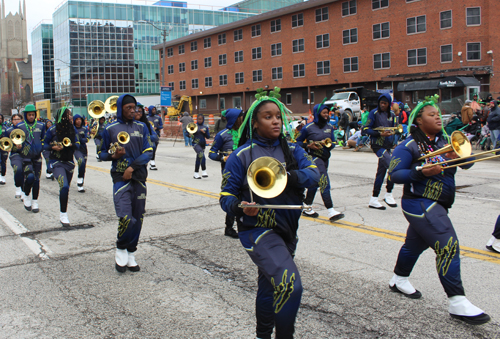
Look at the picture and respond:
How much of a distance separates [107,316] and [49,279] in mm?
1385

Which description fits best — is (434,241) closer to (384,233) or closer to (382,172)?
(384,233)

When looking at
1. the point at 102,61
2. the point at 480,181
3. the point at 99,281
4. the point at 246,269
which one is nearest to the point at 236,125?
the point at 246,269

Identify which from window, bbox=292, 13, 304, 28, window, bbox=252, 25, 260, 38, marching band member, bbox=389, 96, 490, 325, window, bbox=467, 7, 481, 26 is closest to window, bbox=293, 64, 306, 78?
window, bbox=292, 13, 304, 28

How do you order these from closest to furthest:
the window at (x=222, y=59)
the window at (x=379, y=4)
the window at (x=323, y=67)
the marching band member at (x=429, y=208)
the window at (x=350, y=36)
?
the marching band member at (x=429, y=208) < the window at (x=379, y=4) < the window at (x=350, y=36) < the window at (x=323, y=67) < the window at (x=222, y=59)

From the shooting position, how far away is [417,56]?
39.4 m

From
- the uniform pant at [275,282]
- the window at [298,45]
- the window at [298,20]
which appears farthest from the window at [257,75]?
the uniform pant at [275,282]

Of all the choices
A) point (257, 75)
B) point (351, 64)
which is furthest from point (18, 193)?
point (257, 75)

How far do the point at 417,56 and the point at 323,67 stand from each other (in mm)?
9821

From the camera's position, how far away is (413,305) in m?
4.21

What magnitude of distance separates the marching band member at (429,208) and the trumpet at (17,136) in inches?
300

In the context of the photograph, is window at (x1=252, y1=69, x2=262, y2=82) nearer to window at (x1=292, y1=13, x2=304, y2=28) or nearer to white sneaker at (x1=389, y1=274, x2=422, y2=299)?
window at (x1=292, y1=13, x2=304, y2=28)

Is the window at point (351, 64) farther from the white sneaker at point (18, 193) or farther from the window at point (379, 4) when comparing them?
the white sneaker at point (18, 193)

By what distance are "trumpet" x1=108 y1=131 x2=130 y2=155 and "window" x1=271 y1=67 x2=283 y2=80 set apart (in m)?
46.1

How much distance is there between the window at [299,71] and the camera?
4819 centimetres
